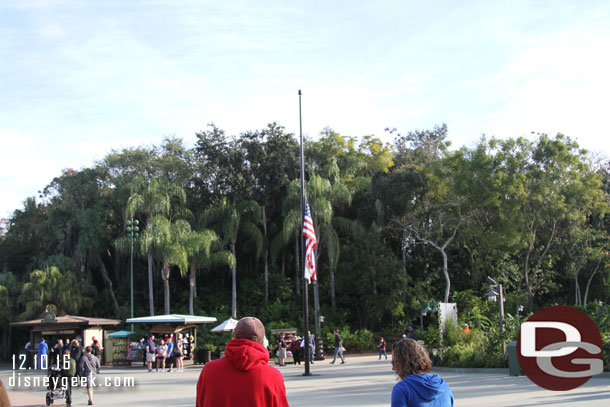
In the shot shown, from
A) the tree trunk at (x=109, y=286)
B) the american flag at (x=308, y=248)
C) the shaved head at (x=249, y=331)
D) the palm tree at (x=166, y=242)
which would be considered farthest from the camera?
the tree trunk at (x=109, y=286)

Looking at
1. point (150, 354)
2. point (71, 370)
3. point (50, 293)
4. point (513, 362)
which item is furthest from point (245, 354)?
point (50, 293)

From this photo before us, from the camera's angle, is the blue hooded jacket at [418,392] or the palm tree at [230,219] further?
the palm tree at [230,219]

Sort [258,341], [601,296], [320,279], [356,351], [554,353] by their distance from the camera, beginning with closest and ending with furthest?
[258,341], [554,353], [356,351], [320,279], [601,296]

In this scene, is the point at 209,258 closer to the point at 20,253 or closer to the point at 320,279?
the point at 320,279

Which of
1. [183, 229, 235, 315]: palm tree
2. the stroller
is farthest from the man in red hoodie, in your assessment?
[183, 229, 235, 315]: palm tree

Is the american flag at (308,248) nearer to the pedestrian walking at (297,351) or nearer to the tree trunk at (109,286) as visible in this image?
the pedestrian walking at (297,351)

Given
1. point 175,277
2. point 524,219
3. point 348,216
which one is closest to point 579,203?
point 524,219

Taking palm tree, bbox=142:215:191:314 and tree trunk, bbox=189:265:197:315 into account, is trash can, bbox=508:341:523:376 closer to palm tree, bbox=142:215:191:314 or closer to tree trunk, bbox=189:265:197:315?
palm tree, bbox=142:215:191:314

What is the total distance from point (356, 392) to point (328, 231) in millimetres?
23635

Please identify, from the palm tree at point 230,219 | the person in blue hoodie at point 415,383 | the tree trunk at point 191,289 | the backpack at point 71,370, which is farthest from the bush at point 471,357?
the tree trunk at point 191,289

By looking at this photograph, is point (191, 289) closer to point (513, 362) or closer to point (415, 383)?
point (513, 362)

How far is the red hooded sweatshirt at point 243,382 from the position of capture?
4.05 meters

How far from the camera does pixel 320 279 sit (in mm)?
45000

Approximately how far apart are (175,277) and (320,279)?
10.7 meters
